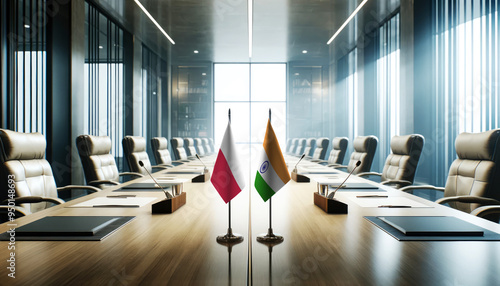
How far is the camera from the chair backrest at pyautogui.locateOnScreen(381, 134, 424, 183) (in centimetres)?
304

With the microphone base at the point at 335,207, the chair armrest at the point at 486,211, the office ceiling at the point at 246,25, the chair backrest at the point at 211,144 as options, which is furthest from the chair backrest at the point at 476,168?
the chair backrest at the point at 211,144

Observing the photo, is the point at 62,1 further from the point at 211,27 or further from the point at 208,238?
the point at 208,238

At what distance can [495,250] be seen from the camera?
2.94ft

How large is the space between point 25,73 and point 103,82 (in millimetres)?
2195

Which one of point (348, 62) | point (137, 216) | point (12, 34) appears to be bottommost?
point (137, 216)

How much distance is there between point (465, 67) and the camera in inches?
173

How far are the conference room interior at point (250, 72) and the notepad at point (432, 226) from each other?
0.44 metres

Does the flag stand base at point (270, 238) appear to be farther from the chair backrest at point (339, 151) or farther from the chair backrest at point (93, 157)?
the chair backrest at point (339, 151)

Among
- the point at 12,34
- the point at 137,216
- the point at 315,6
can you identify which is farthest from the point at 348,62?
the point at 137,216

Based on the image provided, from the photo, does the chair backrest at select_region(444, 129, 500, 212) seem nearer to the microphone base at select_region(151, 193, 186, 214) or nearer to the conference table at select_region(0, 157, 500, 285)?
the conference table at select_region(0, 157, 500, 285)

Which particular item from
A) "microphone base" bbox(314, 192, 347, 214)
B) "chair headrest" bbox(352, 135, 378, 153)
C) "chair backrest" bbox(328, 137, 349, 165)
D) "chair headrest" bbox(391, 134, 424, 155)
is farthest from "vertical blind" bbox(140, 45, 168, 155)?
"microphone base" bbox(314, 192, 347, 214)

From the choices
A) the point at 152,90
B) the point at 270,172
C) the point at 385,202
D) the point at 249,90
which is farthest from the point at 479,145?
the point at 249,90

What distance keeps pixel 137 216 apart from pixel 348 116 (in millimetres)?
8446

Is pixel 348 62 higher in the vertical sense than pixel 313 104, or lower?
higher
